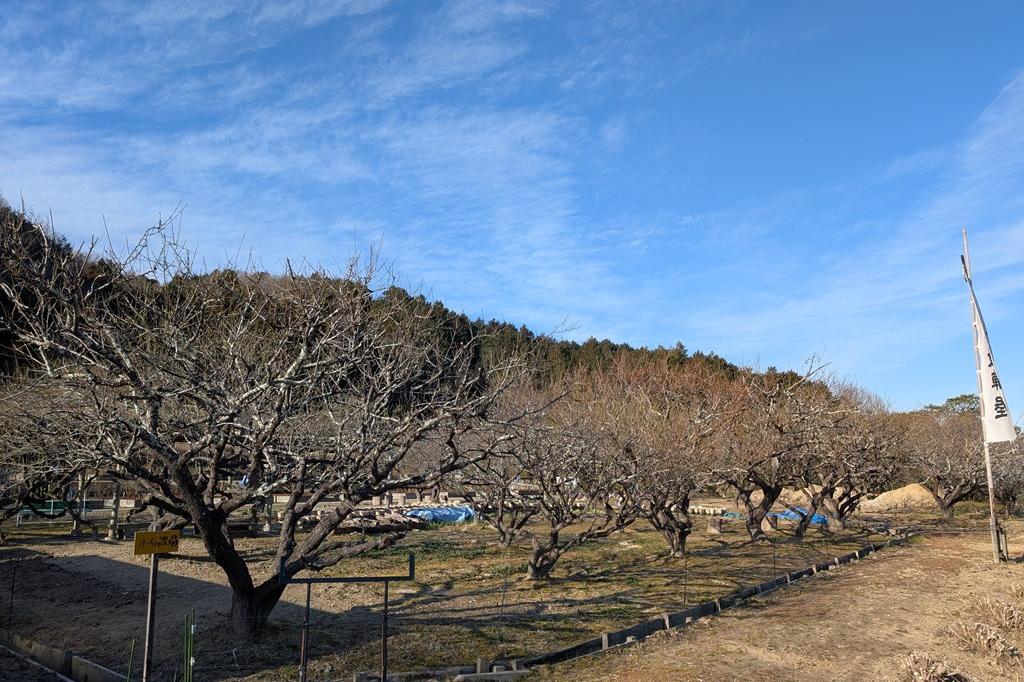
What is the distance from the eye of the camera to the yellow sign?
23.6 feet

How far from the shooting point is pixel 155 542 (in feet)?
23.9

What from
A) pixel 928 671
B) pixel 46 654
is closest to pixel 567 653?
pixel 928 671

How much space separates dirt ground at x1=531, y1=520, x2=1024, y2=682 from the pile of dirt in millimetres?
24406

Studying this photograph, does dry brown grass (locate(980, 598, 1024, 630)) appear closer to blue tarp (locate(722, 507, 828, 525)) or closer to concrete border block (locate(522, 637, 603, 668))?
concrete border block (locate(522, 637, 603, 668))

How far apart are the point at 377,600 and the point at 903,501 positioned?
1497 inches

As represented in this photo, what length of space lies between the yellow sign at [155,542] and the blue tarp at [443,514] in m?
21.6

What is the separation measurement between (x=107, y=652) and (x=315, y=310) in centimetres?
584

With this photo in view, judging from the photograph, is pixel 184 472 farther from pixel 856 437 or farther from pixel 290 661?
pixel 856 437

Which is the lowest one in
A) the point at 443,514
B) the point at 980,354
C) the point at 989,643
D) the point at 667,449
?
the point at 989,643

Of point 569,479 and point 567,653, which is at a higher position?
point 569,479

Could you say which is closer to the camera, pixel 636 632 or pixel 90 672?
pixel 90 672

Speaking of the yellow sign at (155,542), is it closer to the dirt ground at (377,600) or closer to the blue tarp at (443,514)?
the dirt ground at (377,600)

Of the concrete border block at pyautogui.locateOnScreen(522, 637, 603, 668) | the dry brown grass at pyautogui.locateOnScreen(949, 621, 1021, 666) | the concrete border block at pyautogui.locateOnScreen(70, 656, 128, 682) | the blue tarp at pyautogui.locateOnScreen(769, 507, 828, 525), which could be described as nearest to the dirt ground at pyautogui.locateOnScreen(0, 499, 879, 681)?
the concrete border block at pyautogui.locateOnScreen(70, 656, 128, 682)

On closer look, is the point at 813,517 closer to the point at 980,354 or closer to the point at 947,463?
the point at 947,463
